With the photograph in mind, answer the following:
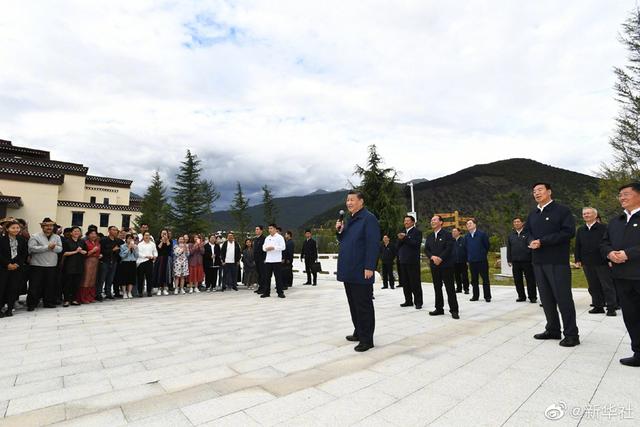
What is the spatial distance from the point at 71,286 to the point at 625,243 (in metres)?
9.53

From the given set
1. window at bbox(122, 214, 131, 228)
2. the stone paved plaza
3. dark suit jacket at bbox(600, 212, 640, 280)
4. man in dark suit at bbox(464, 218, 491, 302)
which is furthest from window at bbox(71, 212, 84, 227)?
dark suit jacket at bbox(600, 212, 640, 280)

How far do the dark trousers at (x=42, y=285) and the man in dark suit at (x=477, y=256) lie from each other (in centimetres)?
902

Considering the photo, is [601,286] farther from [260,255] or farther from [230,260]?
[230,260]

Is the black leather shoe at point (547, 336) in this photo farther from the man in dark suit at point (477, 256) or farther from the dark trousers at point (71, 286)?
the dark trousers at point (71, 286)

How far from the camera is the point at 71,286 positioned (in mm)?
7633

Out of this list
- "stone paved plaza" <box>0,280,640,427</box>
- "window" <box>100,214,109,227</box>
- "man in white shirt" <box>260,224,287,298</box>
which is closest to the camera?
"stone paved plaza" <box>0,280,640,427</box>

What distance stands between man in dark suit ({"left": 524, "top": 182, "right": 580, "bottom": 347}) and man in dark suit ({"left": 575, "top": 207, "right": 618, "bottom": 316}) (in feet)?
7.43

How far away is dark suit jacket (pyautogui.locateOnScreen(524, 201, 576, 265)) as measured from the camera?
12.7 ft

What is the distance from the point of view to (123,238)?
30.9 feet

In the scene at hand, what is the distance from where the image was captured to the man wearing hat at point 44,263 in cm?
686

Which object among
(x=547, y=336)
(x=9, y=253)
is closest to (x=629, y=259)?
(x=547, y=336)

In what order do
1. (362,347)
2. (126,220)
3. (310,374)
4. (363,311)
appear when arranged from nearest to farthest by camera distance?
(310,374) < (362,347) < (363,311) < (126,220)

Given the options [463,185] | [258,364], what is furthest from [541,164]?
[258,364]

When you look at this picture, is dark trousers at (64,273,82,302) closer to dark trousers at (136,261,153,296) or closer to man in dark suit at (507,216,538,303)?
dark trousers at (136,261,153,296)
